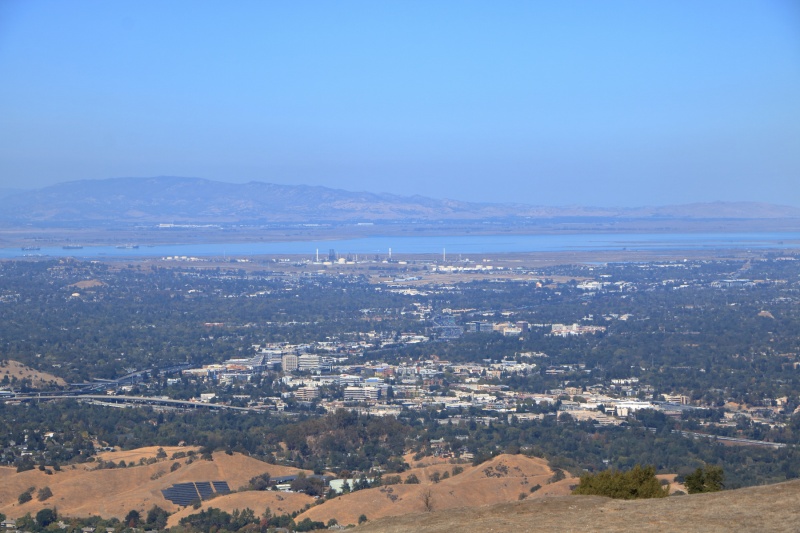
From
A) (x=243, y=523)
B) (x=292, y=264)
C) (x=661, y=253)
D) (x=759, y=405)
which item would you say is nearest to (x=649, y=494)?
(x=243, y=523)

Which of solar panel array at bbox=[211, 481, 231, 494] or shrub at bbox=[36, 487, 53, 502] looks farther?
solar panel array at bbox=[211, 481, 231, 494]

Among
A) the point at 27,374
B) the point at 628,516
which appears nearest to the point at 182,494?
the point at 628,516

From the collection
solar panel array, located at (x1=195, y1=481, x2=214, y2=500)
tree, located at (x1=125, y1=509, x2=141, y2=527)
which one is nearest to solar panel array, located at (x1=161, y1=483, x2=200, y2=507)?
solar panel array, located at (x1=195, y1=481, x2=214, y2=500)

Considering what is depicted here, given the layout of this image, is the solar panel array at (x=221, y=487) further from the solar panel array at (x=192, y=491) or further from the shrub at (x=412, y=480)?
the shrub at (x=412, y=480)

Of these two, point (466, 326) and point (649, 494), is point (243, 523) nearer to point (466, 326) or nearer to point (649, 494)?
point (649, 494)

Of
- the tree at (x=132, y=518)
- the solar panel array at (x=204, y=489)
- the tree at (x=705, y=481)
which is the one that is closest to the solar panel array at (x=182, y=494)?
the solar panel array at (x=204, y=489)

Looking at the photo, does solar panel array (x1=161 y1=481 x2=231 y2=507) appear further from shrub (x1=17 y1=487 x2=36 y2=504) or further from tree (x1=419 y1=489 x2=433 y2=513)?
tree (x1=419 y1=489 x2=433 y2=513)

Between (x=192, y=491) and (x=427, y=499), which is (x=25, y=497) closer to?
(x=192, y=491)
